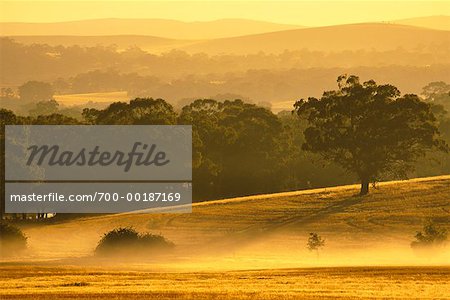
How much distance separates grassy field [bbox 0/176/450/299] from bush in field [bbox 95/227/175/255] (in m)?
1.45

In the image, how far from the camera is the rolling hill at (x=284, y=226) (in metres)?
72.3

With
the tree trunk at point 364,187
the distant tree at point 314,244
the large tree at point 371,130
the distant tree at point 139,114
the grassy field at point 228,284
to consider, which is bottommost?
the grassy field at point 228,284

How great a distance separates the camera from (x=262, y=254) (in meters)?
71.9

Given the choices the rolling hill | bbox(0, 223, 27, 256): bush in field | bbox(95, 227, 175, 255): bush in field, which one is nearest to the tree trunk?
the rolling hill

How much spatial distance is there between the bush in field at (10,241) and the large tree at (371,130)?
33.2 m

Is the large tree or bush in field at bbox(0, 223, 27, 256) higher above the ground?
the large tree

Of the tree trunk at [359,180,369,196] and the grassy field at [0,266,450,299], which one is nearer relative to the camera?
the grassy field at [0,266,450,299]

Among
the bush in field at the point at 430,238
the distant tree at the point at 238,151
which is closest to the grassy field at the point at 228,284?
the bush in field at the point at 430,238

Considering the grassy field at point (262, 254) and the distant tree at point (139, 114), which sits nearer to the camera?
the grassy field at point (262, 254)

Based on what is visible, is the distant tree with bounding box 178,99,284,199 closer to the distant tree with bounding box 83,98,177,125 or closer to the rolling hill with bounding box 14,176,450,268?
the distant tree with bounding box 83,98,177,125

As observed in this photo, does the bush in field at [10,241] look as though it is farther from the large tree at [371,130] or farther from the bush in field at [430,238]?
the large tree at [371,130]

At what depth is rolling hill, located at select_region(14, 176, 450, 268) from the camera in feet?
237

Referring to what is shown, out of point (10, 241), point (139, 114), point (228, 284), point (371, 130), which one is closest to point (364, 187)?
point (371, 130)

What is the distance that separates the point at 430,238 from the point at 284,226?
16.0m
